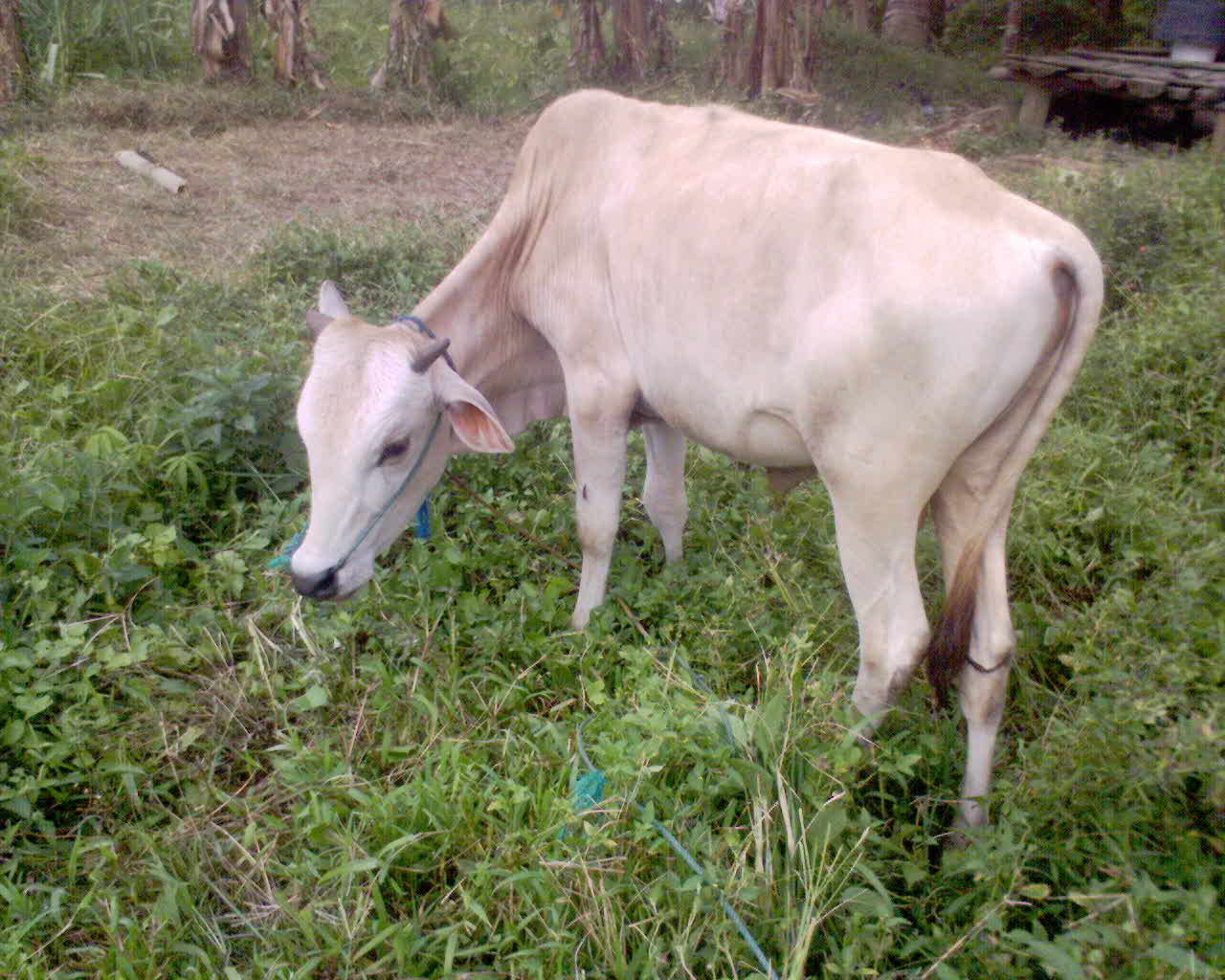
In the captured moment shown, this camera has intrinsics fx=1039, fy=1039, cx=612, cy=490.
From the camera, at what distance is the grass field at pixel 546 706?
7.13ft

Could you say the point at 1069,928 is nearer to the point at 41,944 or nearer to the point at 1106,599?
the point at 1106,599

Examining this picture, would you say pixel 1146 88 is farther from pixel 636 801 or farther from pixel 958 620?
pixel 636 801

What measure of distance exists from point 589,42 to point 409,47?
5.53ft

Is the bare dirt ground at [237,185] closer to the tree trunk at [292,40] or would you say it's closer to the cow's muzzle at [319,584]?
the tree trunk at [292,40]

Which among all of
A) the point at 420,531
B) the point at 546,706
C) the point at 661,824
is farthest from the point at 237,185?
the point at 661,824

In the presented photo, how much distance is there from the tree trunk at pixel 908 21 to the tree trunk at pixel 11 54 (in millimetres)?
10252

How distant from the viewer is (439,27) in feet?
28.8

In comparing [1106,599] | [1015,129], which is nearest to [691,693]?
[1106,599]

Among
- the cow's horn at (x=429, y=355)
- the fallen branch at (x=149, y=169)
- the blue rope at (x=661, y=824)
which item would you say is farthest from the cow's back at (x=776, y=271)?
the fallen branch at (x=149, y=169)

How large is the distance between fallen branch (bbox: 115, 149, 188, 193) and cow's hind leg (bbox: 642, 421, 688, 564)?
426 cm

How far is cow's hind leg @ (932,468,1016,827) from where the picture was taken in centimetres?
246

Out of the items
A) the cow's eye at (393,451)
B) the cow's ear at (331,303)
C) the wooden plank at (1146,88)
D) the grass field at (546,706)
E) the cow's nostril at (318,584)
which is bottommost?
the grass field at (546,706)

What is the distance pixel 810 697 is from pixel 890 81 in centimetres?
844

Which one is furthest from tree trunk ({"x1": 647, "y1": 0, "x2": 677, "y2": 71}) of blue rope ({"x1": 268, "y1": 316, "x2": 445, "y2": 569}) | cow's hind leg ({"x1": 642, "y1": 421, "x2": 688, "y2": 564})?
blue rope ({"x1": 268, "y1": 316, "x2": 445, "y2": 569})
